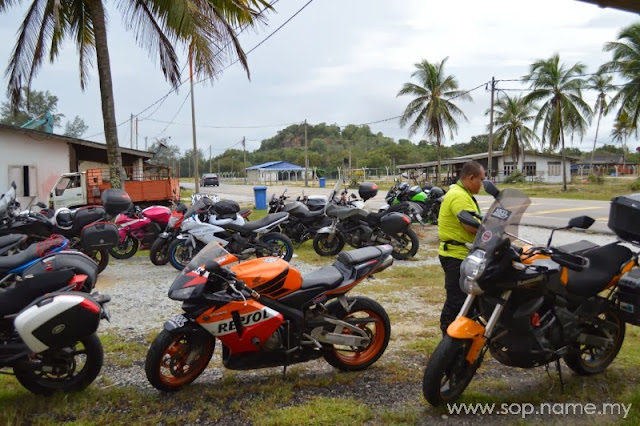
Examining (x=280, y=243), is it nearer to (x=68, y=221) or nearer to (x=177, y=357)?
(x=68, y=221)

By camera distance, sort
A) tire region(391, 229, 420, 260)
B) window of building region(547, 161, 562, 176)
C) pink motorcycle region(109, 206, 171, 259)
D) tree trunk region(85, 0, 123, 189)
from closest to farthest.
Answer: tire region(391, 229, 420, 260) < pink motorcycle region(109, 206, 171, 259) < tree trunk region(85, 0, 123, 189) < window of building region(547, 161, 562, 176)

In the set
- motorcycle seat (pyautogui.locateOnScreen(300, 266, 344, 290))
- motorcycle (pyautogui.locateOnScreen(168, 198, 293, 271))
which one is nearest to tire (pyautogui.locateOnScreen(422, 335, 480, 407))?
motorcycle seat (pyautogui.locateOnScreen(300, 266, 344, 290))

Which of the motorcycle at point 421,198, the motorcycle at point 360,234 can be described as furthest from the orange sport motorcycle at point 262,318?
the motorcycle at point 421,198

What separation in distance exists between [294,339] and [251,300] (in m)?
0.47

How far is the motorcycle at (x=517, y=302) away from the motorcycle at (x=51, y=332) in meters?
2.24

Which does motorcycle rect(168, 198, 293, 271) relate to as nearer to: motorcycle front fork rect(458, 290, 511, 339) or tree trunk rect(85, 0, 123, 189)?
tree trunk rect(85, 0, 123, 189)

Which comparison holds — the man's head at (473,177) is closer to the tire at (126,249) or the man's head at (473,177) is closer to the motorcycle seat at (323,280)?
the motorcycle seat at (323,280)

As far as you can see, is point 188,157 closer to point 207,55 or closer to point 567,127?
point 567,127

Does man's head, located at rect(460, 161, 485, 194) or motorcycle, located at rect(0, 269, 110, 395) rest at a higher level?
man's head, located at rect(460, 161, 485, 194)

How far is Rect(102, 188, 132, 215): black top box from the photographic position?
7598mm

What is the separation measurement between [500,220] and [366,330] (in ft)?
4.41

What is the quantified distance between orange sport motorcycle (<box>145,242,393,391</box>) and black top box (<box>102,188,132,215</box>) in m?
4.37

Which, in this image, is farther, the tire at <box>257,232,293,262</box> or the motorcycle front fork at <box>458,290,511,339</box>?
the tire at <box>257,232,293,262</box>

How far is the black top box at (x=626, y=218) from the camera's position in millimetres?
3859
